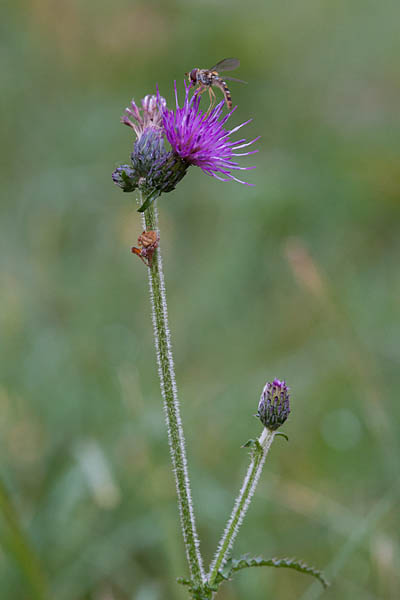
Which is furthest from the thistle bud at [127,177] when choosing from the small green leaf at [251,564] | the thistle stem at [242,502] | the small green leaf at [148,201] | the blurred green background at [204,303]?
the blurred green background at [204,303]

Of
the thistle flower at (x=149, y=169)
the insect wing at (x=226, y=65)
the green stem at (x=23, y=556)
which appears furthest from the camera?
the insect wing at (x=226, y=65)

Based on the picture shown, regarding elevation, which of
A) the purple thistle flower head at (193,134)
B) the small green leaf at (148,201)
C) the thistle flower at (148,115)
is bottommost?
the small green leaf at (148,201)

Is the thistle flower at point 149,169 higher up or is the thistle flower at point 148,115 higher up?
the thistle flower at point 148,115

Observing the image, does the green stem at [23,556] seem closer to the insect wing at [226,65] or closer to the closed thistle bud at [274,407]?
the closed thistle bud at [274,407]

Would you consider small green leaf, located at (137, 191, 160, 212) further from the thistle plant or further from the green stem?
the green stem

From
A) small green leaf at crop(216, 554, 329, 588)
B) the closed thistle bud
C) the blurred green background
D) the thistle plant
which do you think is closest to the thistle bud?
the thistle plant
